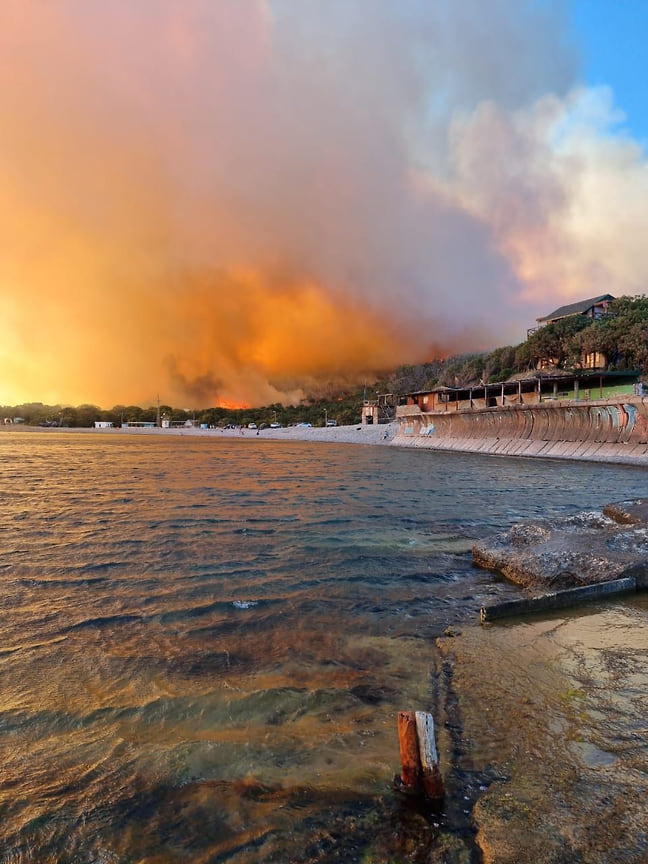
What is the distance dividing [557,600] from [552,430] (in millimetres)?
46094

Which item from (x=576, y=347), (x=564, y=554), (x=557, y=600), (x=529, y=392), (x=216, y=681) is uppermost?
(x=576, y=347)

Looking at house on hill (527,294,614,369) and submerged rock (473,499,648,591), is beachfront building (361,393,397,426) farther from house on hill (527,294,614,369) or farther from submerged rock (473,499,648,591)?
submerged rock (473,499,648,591)

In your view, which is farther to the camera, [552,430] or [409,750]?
[552,430]

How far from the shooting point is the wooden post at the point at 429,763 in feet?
12.3

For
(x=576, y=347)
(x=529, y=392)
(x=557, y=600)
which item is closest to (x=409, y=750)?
(x=557, y=600)

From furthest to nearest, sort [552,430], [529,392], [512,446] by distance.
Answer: [529,392] → [512,446] → [552,430]

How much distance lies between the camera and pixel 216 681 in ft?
19.3

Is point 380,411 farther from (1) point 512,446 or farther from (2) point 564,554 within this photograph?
(2) point 564,554

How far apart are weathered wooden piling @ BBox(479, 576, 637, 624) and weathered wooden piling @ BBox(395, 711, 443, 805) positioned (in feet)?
12.9

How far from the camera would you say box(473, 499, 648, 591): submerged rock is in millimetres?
A: 8578

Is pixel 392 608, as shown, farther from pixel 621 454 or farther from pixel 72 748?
pixel 621 454

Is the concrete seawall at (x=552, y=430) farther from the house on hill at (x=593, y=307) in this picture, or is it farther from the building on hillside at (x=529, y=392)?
the house on hill at (x=593, y=307)

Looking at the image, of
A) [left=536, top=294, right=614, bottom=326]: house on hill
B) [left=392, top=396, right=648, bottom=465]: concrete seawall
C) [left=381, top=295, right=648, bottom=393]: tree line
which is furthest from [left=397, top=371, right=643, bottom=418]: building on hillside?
[left=536, top=294, right=614, bottom=326]: house on hill

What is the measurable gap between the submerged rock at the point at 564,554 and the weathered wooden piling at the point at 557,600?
0.55ft
